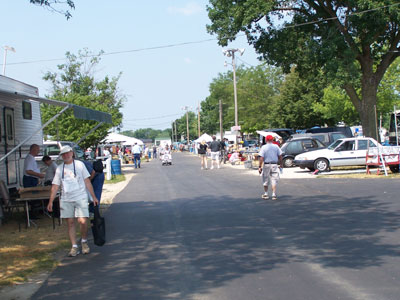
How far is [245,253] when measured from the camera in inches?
295

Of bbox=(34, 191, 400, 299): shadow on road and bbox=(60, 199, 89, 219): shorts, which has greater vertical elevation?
bbox=(60, 199, 89, 219): shorts

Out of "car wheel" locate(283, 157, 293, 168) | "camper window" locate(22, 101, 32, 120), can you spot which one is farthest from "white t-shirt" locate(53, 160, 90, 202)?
"car wheel" locate(283, 157, 293, 168)

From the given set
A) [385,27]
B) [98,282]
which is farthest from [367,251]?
[385,27]

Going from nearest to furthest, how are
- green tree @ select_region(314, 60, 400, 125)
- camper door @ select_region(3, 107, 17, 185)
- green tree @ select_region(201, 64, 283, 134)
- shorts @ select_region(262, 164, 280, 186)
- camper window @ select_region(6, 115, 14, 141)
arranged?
camper door @ select_region(3, 107, 17, 185)
camper window @ select_region(6, 115, 14, 141)
shorts @ select_region(262, 164, 280, 186)
green tree @ select_region(314, 60, 400, 125)
green tree @ select_region(201, 64, 283, 134)

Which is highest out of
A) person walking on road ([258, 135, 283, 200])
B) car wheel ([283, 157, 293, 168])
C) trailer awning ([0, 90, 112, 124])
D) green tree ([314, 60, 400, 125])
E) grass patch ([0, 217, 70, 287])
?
green tree ([314, 60, 400, 125])

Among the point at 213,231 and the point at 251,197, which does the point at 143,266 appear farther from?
the point at 251,197

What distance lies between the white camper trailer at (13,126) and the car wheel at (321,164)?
1288 centimetres

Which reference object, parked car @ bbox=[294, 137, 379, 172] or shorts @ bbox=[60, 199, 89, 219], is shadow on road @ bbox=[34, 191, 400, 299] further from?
parked car @ bbox=[294, 137, 379, 172]

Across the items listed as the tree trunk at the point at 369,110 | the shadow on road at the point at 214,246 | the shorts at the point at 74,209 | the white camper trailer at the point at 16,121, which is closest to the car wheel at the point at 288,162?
the tree trunk at the point at 369,110

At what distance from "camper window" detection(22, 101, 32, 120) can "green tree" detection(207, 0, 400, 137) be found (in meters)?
14.4

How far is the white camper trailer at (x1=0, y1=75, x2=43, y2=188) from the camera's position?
40.0 feet

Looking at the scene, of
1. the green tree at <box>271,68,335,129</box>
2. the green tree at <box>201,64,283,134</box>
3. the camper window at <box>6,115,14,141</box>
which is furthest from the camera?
the green tree at <box>201,64,283,134</box>

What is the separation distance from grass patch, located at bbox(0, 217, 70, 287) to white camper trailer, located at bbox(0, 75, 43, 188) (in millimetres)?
1413

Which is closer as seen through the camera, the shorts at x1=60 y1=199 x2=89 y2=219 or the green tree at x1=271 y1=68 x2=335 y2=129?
the shorts at x1=60 y1=199 x2=89 y2=219
